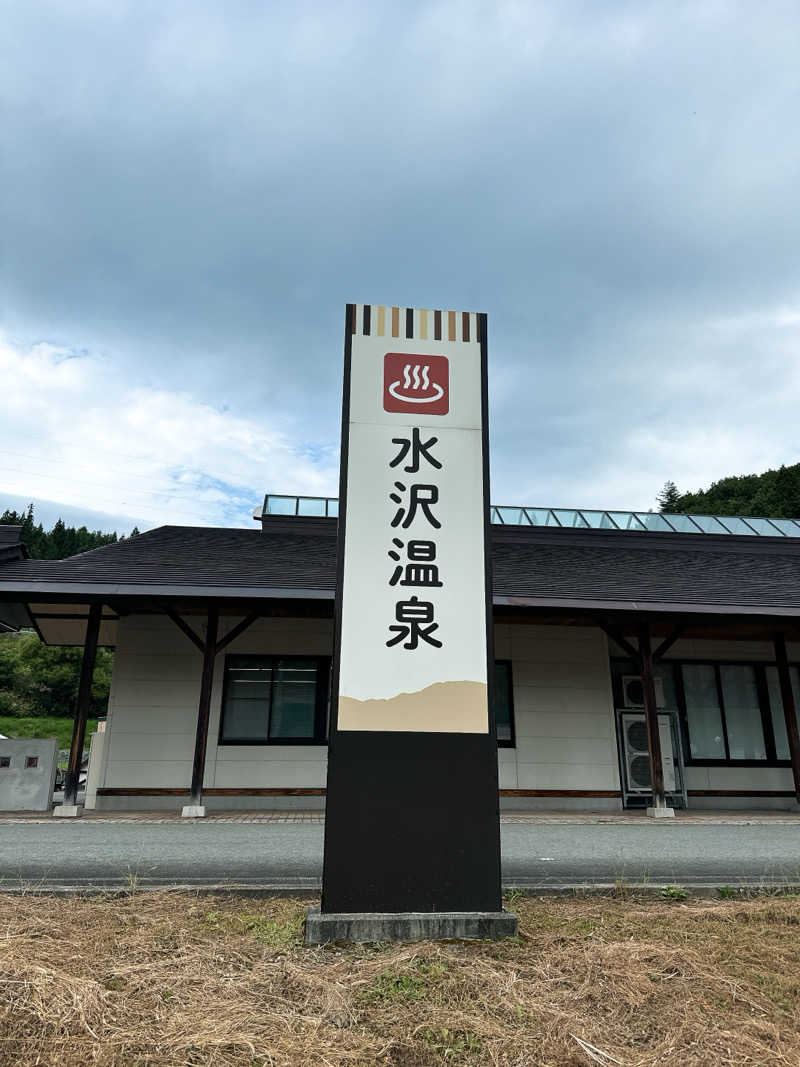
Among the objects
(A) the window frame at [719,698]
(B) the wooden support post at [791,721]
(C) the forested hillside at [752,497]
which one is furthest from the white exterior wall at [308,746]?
(C) the forested hillside at [752,497]

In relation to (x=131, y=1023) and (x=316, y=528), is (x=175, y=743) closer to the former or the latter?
(x=316, y=528)

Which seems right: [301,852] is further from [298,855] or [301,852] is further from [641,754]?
[641,754]

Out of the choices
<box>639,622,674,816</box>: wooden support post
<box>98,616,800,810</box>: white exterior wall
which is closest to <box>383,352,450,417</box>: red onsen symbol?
<box>639,622,674,816</box>: wooden support post

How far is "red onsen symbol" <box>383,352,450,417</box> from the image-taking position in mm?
4328

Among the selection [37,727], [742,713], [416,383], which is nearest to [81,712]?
[416,383]

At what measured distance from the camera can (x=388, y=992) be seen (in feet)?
8.96

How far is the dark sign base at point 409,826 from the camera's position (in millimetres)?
3469

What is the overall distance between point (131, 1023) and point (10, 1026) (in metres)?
0.41

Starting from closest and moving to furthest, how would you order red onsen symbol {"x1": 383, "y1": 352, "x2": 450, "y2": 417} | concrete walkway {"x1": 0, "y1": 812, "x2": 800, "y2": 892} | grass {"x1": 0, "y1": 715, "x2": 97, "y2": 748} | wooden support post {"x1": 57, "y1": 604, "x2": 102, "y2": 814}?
red onsen symbol {"x1": 383, "y1": 352, "x2": 450, "y2": 417} < concrete walkway {"x1": 0, "y1": 812, "x2": 800, "y2": 892} < wooden support post {"x1": 57, "y1": 604, "x2": 102, "y2": 814} < grass {"x1": 0, "y1": 715, "x2": 97, "y2": 748}

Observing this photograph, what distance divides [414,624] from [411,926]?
1.58 m

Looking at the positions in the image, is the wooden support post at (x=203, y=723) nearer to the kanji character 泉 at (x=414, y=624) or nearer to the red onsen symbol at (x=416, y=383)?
the red onsen symbol at (x=416, y=383)

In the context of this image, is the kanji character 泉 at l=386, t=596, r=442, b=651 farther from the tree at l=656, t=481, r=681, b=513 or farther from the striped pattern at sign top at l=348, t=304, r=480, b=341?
the tree at l=656, t=481, r=681, b=513

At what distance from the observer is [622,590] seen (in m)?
10.7

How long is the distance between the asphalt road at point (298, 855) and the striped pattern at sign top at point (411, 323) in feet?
12.1
